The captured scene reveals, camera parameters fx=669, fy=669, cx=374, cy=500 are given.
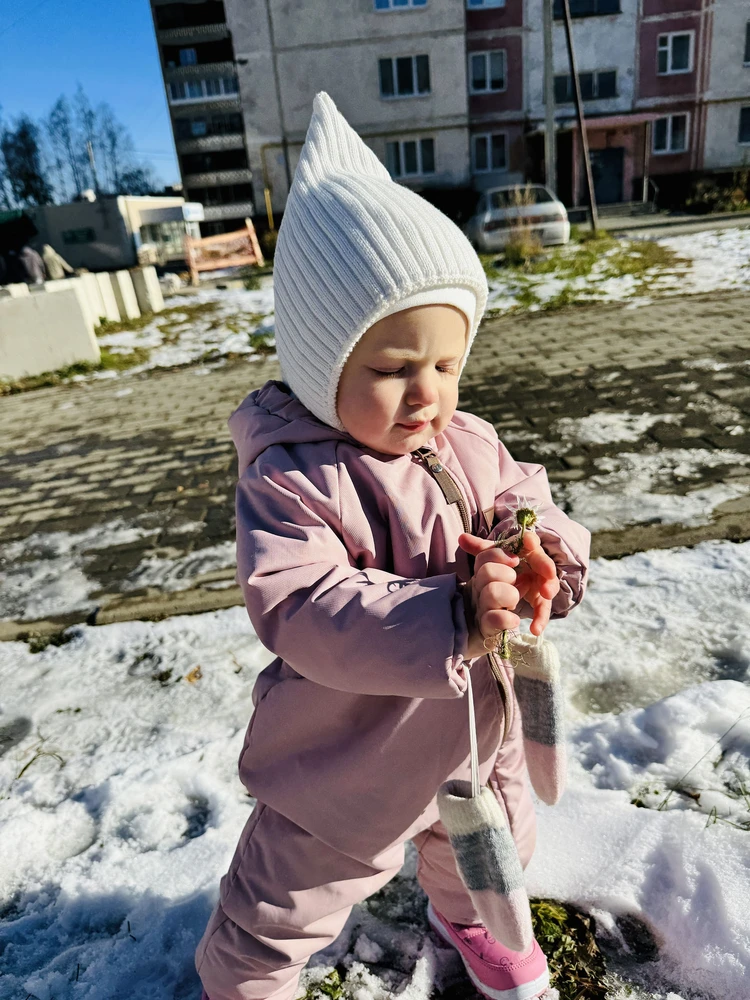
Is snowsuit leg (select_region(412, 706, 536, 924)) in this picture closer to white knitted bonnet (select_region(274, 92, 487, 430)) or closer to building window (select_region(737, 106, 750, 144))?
white knitted bonnet (select_region(274, 92, 487, 430))

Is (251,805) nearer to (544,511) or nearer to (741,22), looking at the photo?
(544,511)

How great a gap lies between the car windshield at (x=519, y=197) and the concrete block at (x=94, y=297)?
8729 mm

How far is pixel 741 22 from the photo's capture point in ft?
75.7

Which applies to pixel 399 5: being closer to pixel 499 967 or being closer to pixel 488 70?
pixel 488 70

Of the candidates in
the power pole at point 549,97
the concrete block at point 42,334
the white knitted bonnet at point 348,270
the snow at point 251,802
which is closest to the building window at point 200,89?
the power pole at point 549,97

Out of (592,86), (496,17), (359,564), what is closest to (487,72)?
(496,17)

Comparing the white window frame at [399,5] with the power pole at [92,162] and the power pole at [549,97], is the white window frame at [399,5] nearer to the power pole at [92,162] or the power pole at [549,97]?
the power pole at [549,97]

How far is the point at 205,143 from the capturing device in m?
32.4

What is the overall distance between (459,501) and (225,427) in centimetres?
466

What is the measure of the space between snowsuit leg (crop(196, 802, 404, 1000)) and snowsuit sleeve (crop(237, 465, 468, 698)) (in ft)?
1.52

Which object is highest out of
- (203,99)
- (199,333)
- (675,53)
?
(203,99)

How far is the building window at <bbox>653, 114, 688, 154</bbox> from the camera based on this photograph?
948 inches

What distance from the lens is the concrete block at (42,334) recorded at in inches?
342

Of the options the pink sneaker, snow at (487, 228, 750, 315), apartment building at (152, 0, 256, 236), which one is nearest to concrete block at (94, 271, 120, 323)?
snow at (487, 228, 750, 315)
